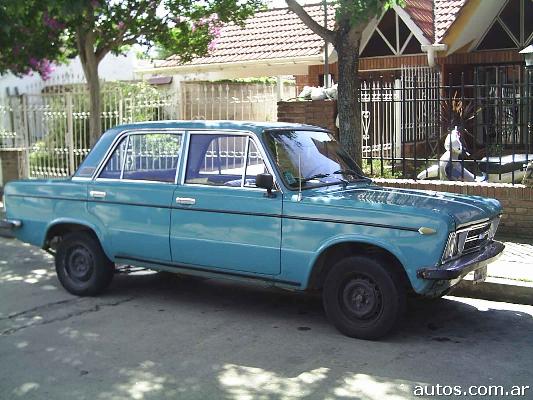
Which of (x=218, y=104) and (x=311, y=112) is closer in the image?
(x=311, y=112)

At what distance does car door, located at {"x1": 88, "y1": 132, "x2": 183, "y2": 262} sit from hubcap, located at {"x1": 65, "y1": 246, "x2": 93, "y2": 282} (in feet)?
1.29

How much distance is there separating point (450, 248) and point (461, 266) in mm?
160

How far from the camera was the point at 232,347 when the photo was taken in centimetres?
545

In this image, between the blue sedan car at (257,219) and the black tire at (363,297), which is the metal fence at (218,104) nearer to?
the blue sedan car at (257,219)

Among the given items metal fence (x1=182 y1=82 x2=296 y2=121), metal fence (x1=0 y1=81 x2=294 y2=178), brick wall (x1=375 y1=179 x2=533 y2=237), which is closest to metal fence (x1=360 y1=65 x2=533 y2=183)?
brick wall (x1=375 y1=179 x2=533 y2=237)

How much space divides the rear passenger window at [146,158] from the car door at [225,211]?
193 mm

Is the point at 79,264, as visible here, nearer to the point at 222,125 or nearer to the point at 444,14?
the point at 222,125

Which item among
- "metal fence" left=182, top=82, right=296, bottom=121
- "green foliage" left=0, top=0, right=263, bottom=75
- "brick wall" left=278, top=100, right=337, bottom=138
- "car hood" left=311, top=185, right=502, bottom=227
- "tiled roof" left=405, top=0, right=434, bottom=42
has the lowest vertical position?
"car hood" left=311, top=185, right=502, bottom=227

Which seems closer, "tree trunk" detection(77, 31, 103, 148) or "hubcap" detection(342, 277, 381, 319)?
"hubcap" detection(342, 277, 381, 319)

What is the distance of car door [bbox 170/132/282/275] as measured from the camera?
586cm

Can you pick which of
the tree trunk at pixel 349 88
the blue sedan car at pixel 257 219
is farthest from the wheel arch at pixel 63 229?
the tree trunk at pixel 349 88

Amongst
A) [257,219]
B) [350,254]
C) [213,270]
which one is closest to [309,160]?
[257,219]

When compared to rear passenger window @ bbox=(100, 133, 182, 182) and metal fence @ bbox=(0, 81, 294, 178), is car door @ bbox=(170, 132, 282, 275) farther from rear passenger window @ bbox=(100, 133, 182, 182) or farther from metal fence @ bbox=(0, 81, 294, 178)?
metal fence @ bbox=(0, 81, 294, 178)

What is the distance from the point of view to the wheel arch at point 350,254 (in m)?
5.43
